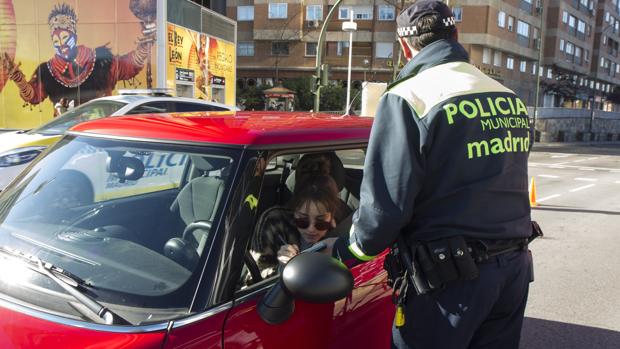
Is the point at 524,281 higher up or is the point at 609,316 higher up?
the point at 524,281

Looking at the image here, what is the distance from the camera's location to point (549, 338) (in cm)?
398

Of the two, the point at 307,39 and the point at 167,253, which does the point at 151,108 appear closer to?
the point at 167,253

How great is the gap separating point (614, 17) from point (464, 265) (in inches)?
3361

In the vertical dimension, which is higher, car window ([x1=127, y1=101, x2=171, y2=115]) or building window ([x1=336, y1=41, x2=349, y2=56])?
building window ([x1=336, y1=41, x2=349, y2=56])

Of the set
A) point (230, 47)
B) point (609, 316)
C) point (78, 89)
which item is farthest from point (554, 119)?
point (609, 316)

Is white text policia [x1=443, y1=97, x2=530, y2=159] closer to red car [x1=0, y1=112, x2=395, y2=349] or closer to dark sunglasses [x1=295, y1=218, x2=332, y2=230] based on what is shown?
red car [x1=0, y1=112, x2=395, y2=349]

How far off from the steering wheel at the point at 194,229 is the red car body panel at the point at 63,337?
0.43m

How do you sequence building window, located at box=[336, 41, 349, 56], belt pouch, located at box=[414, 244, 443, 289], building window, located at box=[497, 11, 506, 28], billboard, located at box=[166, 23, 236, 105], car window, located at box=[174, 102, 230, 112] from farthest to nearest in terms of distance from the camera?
building window, located at box=[336, 41, 349, 56]
building window, located at box=[497, 11, 506, 28]
billboard, located at box=[166, 23, 236, 105]
car window, located at box=[174, 102, 230, 112]
belt pouch, located at box=[414, 244, 443, 289]

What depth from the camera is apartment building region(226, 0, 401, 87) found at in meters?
46.2

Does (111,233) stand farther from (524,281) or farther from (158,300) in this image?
(524,281)

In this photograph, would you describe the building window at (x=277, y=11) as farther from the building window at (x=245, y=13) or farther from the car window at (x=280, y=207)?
the car window at (x=280, y=207)

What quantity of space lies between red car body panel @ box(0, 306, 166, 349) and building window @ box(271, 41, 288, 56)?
4812 centimetres

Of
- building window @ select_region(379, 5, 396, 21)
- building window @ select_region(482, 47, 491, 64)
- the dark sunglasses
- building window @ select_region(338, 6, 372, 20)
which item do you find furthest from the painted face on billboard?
building window @ select_region(482, 47, 491, 64)

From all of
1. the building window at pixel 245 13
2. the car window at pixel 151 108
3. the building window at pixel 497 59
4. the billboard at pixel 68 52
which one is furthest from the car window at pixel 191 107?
the building window at pixel 245 13
